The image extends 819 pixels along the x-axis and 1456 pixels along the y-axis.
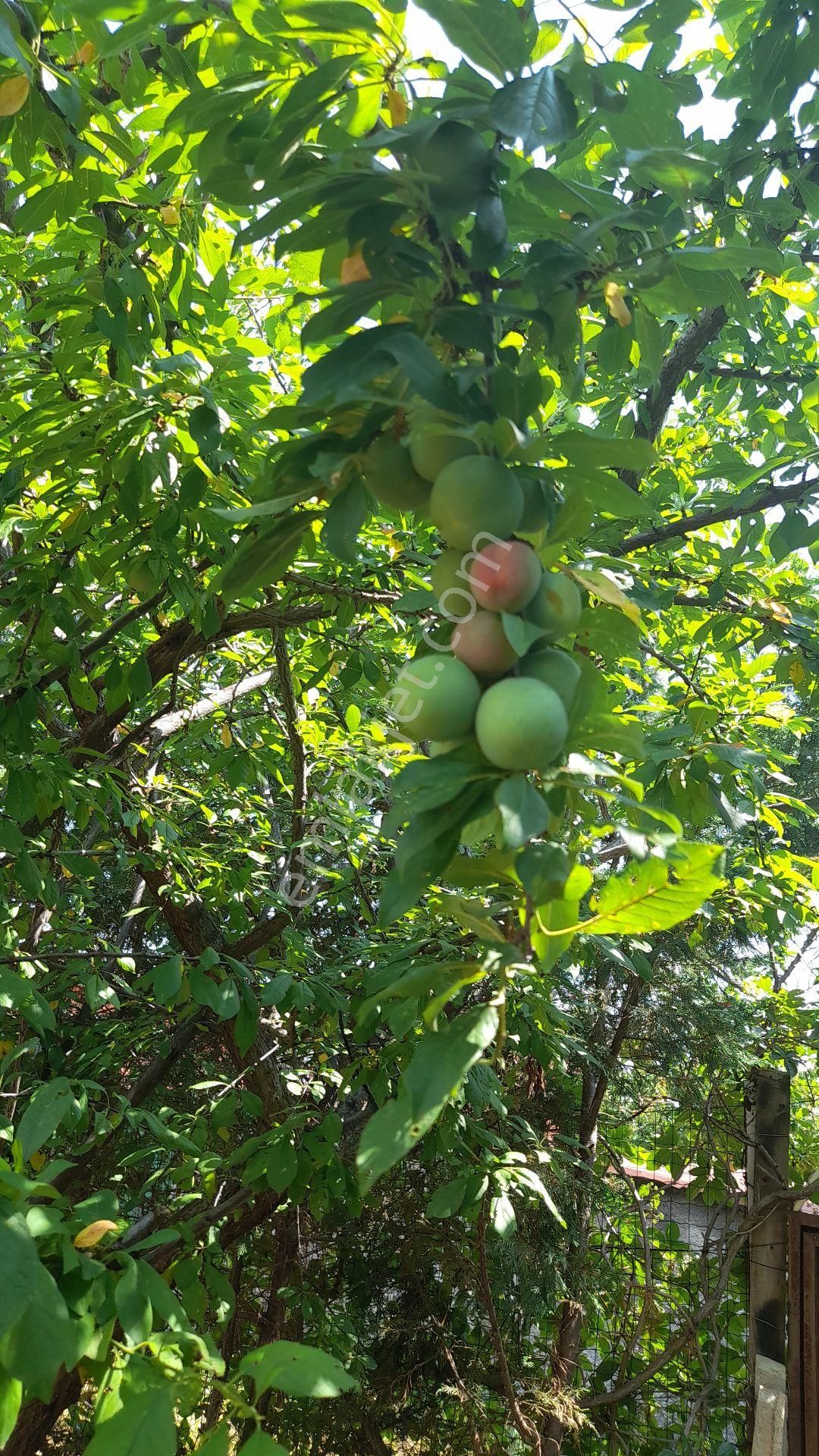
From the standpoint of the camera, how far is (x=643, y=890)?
26.8 inches

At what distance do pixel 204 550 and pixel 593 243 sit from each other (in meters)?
1.28

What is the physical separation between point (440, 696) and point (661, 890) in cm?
22

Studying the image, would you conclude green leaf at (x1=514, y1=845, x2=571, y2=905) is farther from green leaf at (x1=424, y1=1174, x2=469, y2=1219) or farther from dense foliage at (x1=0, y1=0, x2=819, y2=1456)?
green leaf at (x1=424, y1=1174, x2=469, y2=1219)

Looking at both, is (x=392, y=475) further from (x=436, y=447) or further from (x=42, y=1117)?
(x=42, y=1117)

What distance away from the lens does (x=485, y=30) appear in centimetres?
87

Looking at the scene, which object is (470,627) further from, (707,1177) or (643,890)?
(707,1177)

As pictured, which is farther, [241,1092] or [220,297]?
[241,1092]

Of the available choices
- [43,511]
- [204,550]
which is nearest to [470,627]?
[204,550]

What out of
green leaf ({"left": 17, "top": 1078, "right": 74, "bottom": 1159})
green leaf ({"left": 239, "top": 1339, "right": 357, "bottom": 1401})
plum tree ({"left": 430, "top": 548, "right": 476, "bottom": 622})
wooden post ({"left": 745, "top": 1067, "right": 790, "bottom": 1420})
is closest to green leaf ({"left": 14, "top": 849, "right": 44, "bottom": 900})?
green leaf ({"left": 17, "top": 1078, "right": 74, "bottom": 1159})

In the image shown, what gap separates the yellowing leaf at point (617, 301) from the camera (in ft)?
2.99

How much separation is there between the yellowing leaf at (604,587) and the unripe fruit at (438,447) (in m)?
0.19

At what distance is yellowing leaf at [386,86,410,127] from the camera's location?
3.06 feet

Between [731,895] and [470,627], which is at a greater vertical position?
[470,627]

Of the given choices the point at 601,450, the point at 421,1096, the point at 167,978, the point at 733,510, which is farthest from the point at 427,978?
the point at 733,510
